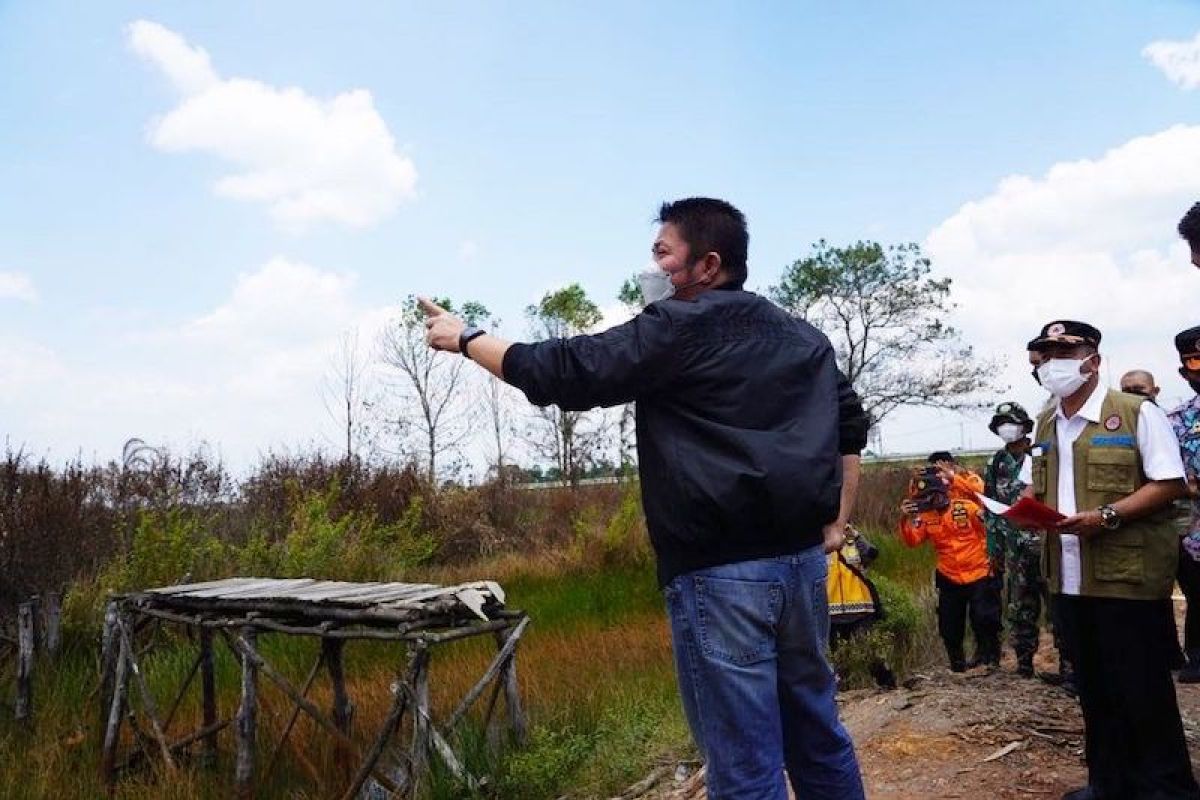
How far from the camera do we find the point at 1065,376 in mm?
3914

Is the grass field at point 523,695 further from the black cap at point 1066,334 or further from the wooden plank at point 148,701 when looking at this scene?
the black cap at point 1066,334

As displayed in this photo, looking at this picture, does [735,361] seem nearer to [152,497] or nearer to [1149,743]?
[1149,743]

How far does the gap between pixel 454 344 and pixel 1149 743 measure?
2813 millimetres

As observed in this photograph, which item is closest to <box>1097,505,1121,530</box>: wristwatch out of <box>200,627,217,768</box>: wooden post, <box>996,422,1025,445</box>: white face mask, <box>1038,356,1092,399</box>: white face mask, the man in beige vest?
the man in beige vest

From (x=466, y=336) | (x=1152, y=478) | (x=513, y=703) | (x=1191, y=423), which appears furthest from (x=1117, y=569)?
(x=513, y=703)

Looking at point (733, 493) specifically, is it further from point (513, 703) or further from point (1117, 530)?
point (513, 703)

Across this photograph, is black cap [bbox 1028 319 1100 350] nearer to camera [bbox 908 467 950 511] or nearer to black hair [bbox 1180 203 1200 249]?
black hair [bbox 1180 203 1200 249]

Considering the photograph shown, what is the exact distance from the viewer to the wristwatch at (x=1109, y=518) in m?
3.61

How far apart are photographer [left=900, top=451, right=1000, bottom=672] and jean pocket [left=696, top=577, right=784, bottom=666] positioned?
4.56 meters

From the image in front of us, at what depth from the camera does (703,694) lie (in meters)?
2.44

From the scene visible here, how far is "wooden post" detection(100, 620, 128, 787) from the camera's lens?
21.1 ft

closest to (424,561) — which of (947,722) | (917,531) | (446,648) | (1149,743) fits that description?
(446,648)

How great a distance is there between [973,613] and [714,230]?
4880 mm

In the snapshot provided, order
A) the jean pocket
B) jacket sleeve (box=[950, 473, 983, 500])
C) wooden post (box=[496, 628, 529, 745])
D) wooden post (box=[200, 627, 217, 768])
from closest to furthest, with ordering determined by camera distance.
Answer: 1. the jean pocket
2. wooden post (box=[496, 628, 529, 745])
3. wooden post (box=[200, 627, 217, 768])
4. jacket sleeve (box=[950, 473, 983, 500])
